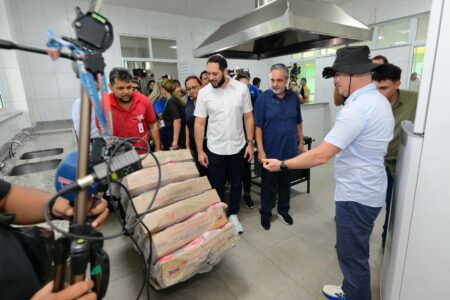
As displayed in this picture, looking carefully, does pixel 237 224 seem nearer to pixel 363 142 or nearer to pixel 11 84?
pixel 363 142

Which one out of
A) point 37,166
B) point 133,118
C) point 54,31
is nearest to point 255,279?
point 133,118

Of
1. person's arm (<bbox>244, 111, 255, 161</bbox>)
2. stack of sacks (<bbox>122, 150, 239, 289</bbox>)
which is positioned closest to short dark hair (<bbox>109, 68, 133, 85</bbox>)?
stack of sacks (<bbox>122, 150, 239, 289</bbox>)

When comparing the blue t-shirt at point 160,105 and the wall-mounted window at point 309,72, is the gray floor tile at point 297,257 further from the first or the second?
the wall-mounted window at point 309,72

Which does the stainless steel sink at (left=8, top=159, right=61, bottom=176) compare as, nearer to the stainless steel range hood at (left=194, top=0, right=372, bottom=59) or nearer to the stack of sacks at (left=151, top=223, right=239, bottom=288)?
the stack of sacks at (left=151, top=223, right=239, bottom=288)

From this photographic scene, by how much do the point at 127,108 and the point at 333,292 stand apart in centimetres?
203

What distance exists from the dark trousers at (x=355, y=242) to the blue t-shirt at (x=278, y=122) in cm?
91

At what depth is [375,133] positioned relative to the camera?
3.79ft

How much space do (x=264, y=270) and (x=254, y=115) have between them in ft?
4.20

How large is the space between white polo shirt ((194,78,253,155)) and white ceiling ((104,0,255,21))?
379 centimetres

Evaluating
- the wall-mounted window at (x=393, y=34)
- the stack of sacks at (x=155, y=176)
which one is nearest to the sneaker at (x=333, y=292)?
the stack of sacks at (x=155, y=176)

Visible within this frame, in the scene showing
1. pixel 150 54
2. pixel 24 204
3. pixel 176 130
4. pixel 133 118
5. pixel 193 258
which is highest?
pixel 150 54

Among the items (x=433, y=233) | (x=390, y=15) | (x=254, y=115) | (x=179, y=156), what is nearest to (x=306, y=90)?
(x=390, y=15)

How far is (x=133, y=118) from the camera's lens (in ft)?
6.88

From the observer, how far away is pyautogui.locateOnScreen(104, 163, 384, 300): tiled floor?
5.29ft
